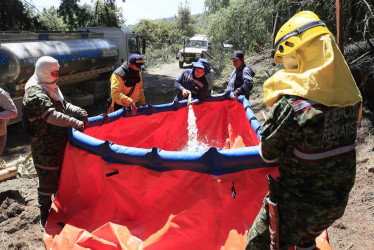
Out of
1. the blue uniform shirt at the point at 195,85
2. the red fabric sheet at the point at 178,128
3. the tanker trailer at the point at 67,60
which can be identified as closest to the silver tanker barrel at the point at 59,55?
the tanker trailer at the point at 67,60

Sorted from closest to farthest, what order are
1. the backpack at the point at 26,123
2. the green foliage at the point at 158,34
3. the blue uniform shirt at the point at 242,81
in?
the backpack at the point at 26,123, the blue uniform shirt at the point at 242,81, the green foliage at the point at 158,34

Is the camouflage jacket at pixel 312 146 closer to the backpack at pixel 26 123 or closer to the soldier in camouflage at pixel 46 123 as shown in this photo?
the soldier in camouflage at pixel 46 123

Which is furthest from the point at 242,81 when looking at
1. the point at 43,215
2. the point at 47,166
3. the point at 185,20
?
the point at 185,20

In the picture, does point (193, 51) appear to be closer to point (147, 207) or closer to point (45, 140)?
point (45, 140)

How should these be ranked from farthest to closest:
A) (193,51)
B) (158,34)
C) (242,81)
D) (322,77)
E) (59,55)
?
(158,34) → (193,51) → (59,55) → (242,81) → (322,77)

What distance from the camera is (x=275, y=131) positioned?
1815mm

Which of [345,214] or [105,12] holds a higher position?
[105,12]

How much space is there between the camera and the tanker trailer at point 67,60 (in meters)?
7.30

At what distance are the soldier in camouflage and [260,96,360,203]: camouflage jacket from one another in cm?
202

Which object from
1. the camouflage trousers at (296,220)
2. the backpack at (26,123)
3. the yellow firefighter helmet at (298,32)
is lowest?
the camouflage trousers at (296,220)

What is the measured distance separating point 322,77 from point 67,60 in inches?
344

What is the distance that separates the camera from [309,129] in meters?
1.73

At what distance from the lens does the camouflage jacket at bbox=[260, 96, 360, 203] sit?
1735 mm

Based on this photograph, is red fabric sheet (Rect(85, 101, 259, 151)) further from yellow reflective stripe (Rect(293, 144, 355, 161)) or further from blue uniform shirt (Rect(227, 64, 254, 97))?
yellow reflective stripe (Rect(293, 144, 355, 161))
